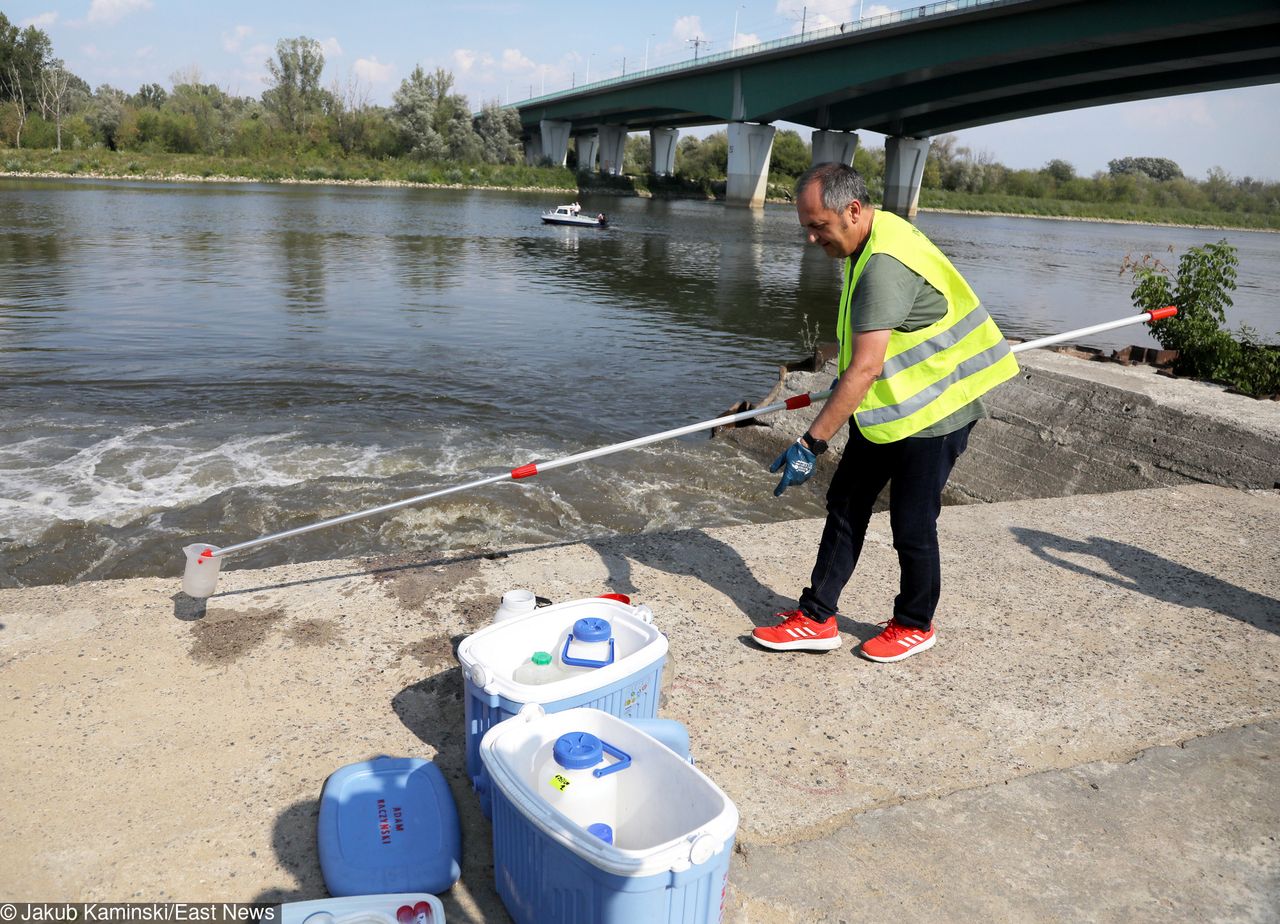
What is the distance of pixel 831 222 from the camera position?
10.2ft

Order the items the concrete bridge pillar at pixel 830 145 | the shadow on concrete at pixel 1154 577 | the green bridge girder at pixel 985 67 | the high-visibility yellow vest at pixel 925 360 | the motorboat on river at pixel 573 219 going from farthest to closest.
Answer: the concrete bridge pillar at pixel 830 145
the motorboat on river at pixel 573 219
the green bridge girder at pixel 985 67
the shadow on concrete at pixel 1154 577
the high-visibility yellow vest at pixel 925 360

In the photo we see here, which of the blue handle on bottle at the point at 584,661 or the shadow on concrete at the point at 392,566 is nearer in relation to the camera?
the blue handle on bottle at the point at 584,661

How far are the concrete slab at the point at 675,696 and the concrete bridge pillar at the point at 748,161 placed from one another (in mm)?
→ 53655

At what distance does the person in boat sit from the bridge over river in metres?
26.4

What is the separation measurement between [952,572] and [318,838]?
122 inches

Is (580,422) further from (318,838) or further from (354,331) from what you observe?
(318,838)

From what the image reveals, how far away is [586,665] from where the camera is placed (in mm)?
2773

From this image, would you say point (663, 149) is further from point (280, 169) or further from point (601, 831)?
point (601, 831)

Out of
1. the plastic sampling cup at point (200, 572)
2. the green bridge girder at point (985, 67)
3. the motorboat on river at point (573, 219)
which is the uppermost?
the green bridge girder at point (985, 67)

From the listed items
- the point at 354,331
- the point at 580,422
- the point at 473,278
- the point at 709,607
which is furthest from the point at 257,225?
the point at 709,607

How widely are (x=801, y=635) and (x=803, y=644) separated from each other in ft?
0.12

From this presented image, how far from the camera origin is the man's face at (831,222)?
310 cm

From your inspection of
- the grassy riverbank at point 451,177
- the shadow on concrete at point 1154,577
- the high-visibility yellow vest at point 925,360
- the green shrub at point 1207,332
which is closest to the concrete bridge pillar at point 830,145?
the grassy riverbank at point 451,177

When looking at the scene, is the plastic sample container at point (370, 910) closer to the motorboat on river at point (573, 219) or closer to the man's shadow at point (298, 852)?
the man's shadow at point (298, 852)
